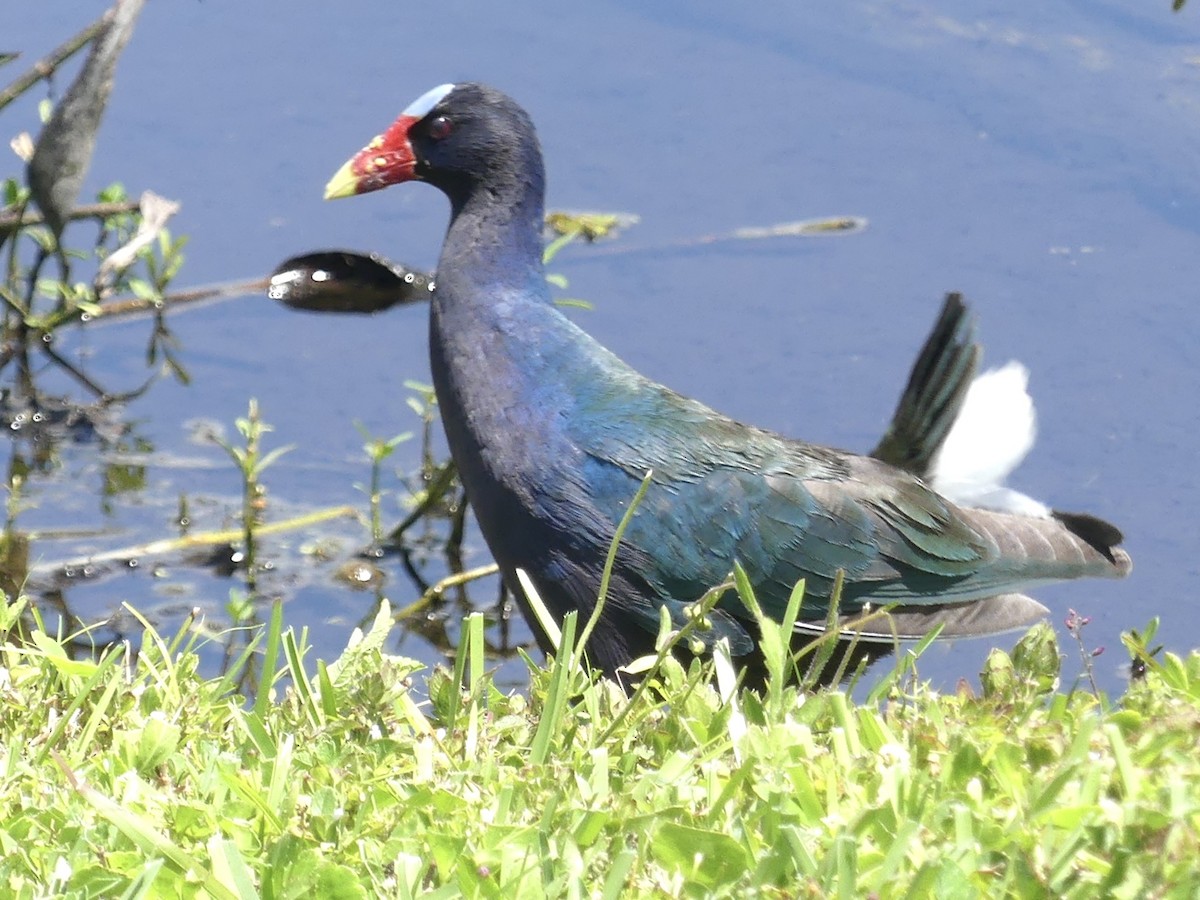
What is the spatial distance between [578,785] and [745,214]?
4061 millimetres

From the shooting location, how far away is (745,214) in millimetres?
5926

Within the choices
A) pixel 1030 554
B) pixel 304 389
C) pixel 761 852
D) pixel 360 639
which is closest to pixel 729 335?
pixel 304 389

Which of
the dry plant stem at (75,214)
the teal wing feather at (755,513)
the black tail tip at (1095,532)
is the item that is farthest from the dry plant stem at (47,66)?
the black tail tip at (1095,532)

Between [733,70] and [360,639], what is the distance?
4439 millimetres

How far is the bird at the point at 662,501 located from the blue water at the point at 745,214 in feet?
1.86

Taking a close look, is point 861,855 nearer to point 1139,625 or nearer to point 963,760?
point 963,760

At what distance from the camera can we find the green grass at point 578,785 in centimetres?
183

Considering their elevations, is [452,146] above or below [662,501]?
above

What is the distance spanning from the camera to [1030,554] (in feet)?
12.9

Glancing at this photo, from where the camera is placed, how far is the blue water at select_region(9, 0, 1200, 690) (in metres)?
4.98

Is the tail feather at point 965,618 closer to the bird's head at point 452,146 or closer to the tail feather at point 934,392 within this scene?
the tail feather at point 934,392

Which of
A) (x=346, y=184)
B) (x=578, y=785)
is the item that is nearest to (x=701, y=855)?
(x=578, y=785)

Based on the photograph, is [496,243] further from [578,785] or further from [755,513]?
[578,785]

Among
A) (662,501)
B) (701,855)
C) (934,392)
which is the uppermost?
(701,855)
